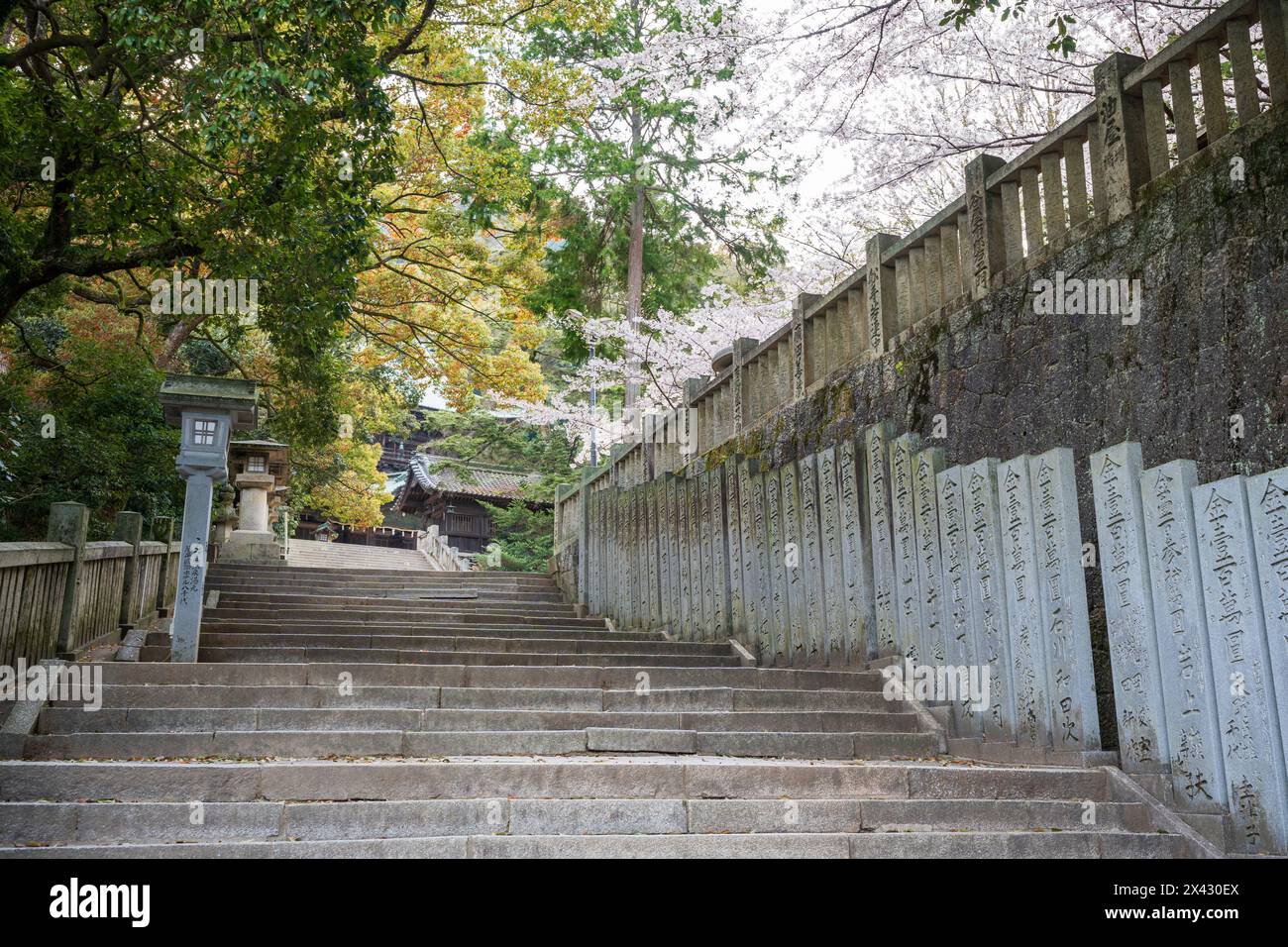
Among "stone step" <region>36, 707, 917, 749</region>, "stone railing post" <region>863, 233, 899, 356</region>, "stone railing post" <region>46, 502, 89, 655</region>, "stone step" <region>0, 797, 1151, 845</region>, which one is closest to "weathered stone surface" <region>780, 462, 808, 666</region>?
"stone step" <region>36, 707, 917, 749</region>

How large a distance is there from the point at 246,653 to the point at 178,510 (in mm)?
7166

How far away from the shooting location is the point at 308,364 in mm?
13336

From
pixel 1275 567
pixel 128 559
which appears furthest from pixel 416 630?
pixel 1275 567

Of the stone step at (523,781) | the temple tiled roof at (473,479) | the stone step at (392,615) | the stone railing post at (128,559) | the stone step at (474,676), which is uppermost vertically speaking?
the temple tiled roof at (473,479)

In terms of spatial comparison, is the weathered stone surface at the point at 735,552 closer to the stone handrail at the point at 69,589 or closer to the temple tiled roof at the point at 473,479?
the stone handrail at the point at 69,589

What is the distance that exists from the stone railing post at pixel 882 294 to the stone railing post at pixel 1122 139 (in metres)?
2.75

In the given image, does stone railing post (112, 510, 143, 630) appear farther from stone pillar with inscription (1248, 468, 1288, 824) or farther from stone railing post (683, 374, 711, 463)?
stone pillar with inscription (1248, 468, 1288, 824)

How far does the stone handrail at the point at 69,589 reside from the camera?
6484 mm

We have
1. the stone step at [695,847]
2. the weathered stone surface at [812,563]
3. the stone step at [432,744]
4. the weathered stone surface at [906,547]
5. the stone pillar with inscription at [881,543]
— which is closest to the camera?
the stone step at [695,847]

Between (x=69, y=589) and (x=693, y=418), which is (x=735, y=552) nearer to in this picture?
(x=693, y=418)

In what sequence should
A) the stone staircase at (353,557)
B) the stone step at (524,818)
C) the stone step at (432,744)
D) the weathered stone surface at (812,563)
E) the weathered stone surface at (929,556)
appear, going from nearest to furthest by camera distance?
the stone step at (524,818) → the stone step at (432,744) → the weathered stone surface at (929,556) → the weathered stone surface at (812,563) → the stone staircase at (353,557)

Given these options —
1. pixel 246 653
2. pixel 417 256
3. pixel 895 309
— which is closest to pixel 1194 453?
pixel 895 309

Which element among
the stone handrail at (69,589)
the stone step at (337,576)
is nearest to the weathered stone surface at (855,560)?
the stone handrail at (69,589)

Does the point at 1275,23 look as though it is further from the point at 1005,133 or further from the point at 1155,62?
the point at 1005,133
